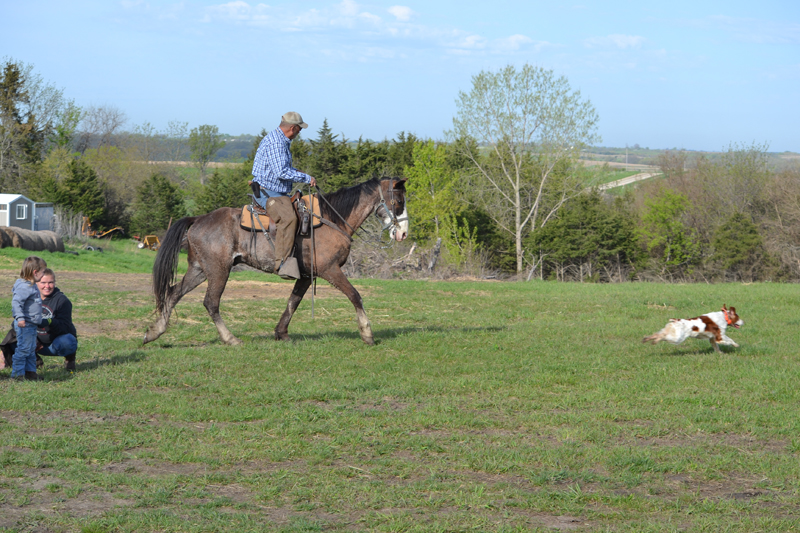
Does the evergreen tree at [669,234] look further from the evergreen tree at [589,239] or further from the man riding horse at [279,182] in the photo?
the man riding horse at [279,182]

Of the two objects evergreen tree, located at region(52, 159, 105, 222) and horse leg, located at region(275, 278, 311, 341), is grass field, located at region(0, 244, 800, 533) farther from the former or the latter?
evergreen tree, located at region(52, 159, 105, 222)

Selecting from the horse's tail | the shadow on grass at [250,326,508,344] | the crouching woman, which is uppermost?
the horse's tail

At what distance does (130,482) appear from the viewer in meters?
4.70

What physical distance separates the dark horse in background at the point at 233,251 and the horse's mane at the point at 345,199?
2 centimetres

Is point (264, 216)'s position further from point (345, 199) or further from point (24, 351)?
point (24, 351)

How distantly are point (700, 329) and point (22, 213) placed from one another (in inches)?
1735

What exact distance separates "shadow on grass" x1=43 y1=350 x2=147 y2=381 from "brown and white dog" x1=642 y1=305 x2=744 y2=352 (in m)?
6.50

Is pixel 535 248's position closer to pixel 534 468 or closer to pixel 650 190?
pixel 650 190

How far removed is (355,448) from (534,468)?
138cm

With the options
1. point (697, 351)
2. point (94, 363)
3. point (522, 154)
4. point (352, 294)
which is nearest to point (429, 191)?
point (522, 154)

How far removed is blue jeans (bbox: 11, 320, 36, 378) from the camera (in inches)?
285

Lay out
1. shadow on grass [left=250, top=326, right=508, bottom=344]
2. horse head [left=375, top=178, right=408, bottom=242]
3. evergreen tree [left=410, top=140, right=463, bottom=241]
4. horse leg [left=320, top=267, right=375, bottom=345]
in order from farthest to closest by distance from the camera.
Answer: evergreen tree [left=410, top=140, right=463, bottom=241] < shadow on grass [left=250, top=326, right=508, bottom=344] < horse head [left=375, top=178, right=408, bottom=242] < horse leg [left=320, top=267, right=375, bottom=345]

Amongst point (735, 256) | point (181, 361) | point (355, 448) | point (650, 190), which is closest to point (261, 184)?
point (181, 361)

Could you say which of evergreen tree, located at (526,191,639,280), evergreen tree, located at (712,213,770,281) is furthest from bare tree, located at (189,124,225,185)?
evergreen tree, located at (712,213,770,281)
